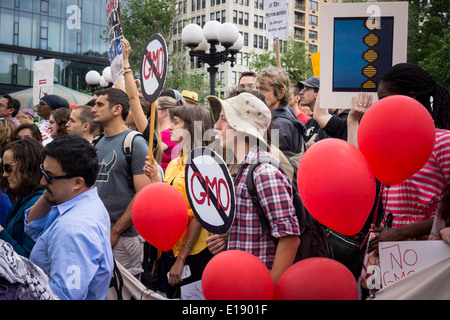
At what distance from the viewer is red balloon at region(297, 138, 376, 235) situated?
2.03 meters

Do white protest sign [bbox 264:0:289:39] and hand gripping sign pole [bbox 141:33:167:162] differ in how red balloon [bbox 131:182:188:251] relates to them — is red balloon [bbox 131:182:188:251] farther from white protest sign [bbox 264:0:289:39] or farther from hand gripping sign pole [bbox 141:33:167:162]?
white protest sign [bbox 264:0:289:39]

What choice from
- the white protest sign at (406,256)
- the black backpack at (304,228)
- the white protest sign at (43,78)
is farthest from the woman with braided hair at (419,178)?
the white protest sign at (43,78)

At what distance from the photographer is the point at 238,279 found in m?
2.19

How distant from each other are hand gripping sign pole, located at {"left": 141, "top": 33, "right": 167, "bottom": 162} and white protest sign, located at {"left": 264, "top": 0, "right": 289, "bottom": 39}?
3.21 meters

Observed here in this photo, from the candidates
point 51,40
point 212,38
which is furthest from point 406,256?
point 51,40

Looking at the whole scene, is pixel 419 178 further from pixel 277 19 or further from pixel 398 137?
pixel 277 19

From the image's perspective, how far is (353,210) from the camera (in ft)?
6.75

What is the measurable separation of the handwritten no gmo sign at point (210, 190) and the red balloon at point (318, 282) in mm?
491

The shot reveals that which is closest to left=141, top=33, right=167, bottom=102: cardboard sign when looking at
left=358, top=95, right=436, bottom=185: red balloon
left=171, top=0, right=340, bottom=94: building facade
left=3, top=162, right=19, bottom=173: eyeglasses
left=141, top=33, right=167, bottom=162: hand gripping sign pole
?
left=141, top=33, right=167, bottom=162: hand gripping sign pole

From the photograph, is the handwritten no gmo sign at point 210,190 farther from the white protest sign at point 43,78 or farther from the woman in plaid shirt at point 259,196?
the white protest sign at point 43,78

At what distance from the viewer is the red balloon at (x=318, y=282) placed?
84.5 inches

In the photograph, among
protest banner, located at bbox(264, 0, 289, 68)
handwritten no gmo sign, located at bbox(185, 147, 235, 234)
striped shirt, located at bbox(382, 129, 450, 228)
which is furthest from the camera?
protest banner, located at bbox(264, 0, 289, 68)

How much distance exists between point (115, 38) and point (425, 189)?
10.4ft
